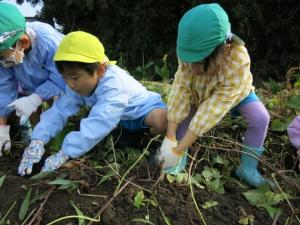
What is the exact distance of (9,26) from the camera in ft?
6.23

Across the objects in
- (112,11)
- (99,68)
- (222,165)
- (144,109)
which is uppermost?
(99,68)

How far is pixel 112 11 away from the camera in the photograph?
19.5 feet

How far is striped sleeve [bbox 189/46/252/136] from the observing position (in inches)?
64.5

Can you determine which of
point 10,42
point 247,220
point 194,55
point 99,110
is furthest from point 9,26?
point 247,220

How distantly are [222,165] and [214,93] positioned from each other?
394 mm

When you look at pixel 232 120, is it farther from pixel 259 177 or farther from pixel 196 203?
pixel 196 203

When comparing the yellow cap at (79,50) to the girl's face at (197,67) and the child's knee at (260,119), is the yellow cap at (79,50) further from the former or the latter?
the child's knee at (260,119)

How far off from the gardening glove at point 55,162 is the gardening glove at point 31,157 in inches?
3.2

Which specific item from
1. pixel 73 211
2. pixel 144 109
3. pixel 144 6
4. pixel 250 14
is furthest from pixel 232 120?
pixel 144 6

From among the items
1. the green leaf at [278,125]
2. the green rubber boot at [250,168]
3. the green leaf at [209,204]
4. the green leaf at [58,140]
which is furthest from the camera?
the green leaf at [278,125]

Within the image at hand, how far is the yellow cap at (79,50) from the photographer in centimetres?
175

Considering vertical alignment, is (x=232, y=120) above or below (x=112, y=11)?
above

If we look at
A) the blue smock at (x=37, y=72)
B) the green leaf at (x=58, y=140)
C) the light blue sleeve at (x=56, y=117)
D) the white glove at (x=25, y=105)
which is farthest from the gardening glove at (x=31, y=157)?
the blue smock at (x=37, y=72)

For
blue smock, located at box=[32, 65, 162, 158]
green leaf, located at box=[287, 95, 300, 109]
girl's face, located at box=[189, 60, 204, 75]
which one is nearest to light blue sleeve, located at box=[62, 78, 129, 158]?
blue smock, located at box=[32, 65, 162, 158]
